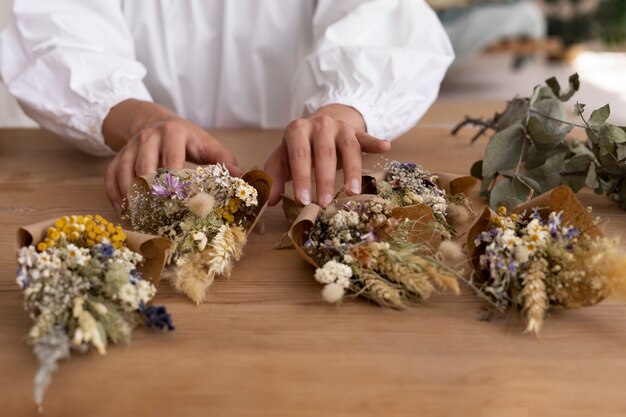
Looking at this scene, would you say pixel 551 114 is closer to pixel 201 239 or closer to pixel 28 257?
pixel 201 239

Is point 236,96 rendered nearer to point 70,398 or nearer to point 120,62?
point 120,62

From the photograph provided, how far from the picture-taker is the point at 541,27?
5793 mm

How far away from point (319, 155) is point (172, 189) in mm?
225

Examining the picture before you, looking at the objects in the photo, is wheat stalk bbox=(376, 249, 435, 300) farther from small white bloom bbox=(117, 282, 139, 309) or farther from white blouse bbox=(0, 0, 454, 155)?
white blouse bbox=(0, 0, 454, 155)

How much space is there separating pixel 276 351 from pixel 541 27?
567 cm

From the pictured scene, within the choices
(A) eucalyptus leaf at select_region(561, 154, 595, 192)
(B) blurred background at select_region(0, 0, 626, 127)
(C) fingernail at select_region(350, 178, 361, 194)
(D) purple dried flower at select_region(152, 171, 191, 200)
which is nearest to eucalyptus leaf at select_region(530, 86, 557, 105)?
(A) eucalyptus leaf at select_region(561, 154, 595, 192)

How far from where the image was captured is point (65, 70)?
1314 millimetres

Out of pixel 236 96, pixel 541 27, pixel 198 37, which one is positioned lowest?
pixel 541 27

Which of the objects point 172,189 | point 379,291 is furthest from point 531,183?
point 172,189

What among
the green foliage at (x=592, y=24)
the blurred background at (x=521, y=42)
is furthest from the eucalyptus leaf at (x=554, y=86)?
the green foliage at (x=592, y=24)

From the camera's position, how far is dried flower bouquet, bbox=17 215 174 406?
0.63 metres

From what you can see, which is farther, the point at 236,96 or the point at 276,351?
the point at 236,96

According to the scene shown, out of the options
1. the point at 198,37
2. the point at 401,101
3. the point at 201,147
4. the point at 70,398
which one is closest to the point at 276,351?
the point at 70,398

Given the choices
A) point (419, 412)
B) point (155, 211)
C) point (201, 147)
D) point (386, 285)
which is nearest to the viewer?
point (419, 412)
